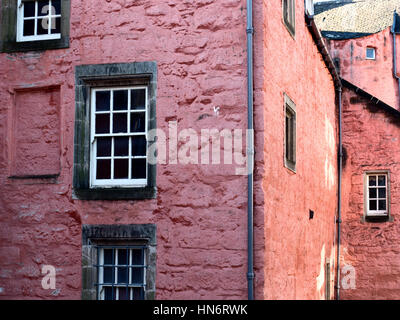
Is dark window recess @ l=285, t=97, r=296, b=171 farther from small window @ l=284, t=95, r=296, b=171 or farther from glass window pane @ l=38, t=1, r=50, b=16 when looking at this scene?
glass window pane @ l=38, t=1, r=50, b=16

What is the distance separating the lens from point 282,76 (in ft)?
37.4

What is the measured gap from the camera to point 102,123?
1053cm

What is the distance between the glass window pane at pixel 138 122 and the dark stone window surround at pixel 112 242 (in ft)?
4.98

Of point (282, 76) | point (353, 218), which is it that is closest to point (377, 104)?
point (353, 218)

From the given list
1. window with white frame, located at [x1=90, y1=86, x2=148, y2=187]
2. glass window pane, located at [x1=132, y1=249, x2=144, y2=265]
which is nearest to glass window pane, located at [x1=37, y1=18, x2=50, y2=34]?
window with white frame, located at [x1=90, y1=86, x2=148, y2=187]

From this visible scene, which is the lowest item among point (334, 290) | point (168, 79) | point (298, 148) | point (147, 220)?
point (334, 290)

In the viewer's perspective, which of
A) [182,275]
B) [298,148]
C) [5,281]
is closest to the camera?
→ [182,275]

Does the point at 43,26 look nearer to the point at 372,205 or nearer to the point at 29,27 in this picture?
the point at 29,27

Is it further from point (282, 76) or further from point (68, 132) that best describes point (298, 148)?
point (68, 132)

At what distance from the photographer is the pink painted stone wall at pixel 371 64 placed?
2239 cm

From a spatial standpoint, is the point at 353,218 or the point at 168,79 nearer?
the point at 168,79

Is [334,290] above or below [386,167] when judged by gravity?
below

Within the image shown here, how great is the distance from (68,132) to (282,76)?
12.4ft

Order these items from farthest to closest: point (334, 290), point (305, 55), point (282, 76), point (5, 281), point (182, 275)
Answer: point (334, 290), point (305, 55), point (282, 76), point (5, 281), point (182, 275)
